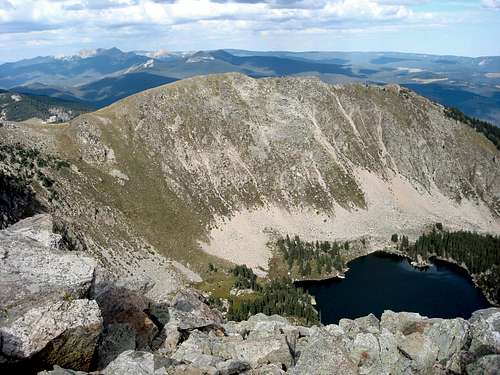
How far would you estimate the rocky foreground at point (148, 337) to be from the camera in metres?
23.1

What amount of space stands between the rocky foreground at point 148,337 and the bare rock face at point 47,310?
0.05m

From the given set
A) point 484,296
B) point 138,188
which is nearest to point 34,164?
point 138,188

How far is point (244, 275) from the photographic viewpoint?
144 m

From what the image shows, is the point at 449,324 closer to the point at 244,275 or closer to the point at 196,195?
the point at 244,275

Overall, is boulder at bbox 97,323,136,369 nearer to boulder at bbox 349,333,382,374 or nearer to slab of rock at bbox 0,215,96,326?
slab of rock at bbox 0,215,96,326

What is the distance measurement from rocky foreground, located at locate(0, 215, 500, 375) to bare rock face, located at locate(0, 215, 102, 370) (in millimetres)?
48

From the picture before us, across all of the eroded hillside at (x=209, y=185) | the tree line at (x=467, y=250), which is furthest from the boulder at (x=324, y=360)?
the tree line at (x=467, y=250)

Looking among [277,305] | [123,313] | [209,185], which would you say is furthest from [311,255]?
[123,313]

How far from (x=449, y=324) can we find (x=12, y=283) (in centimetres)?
2610

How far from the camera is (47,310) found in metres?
23.3

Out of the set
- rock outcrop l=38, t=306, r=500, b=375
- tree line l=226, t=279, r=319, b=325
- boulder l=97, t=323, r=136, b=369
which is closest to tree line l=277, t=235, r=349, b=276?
tree line l=226, t=279, r=319, b=325

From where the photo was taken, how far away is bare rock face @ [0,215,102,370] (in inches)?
883

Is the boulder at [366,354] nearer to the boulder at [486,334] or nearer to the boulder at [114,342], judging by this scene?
the boulder at [486,334]

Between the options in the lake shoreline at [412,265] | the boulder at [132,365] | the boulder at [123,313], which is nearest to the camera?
the boulder at [132,365]
